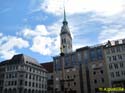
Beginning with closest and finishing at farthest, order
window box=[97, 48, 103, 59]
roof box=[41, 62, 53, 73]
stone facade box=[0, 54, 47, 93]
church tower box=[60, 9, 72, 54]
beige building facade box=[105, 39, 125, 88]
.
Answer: beige building facade box=[105, 39, 125, 88], window box=[97, 48, 103, 59], stone facade box=[0, 54, 47, 93], roof box=[41, 62, 53, 73], church tower box=[60, 9, 72, 54]

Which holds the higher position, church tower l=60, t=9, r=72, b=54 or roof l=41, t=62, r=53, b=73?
church tower l=60, t=9, r=72, b=54

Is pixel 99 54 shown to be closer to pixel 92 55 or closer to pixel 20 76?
pixel 92 55

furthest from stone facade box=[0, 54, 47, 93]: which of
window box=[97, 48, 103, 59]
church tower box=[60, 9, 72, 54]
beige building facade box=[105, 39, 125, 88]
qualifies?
church tower box=[60, 9, 72, 54]

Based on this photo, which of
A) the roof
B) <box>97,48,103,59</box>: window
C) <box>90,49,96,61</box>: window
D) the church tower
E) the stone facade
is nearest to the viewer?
<box>97,48,103,59</box>: window

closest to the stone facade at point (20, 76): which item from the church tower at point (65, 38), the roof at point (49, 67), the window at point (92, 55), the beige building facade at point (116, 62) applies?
the roof at point (49, 67)

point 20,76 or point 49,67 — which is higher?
point 49,67

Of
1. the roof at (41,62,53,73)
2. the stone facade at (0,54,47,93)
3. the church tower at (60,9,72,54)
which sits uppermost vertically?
the church tower at (60,9,72,54)

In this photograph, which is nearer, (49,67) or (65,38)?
(49,67)

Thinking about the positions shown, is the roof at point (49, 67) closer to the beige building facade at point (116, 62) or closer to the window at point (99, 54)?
the window at point (99, 54)

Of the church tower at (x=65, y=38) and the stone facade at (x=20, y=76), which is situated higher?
the church tower at (x=65, y=38)

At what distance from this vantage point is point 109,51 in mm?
77375

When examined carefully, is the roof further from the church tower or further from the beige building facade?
the beige building facade

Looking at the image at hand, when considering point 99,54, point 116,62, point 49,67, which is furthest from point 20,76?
point 116,62

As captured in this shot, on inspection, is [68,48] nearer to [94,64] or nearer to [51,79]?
[51,79]
